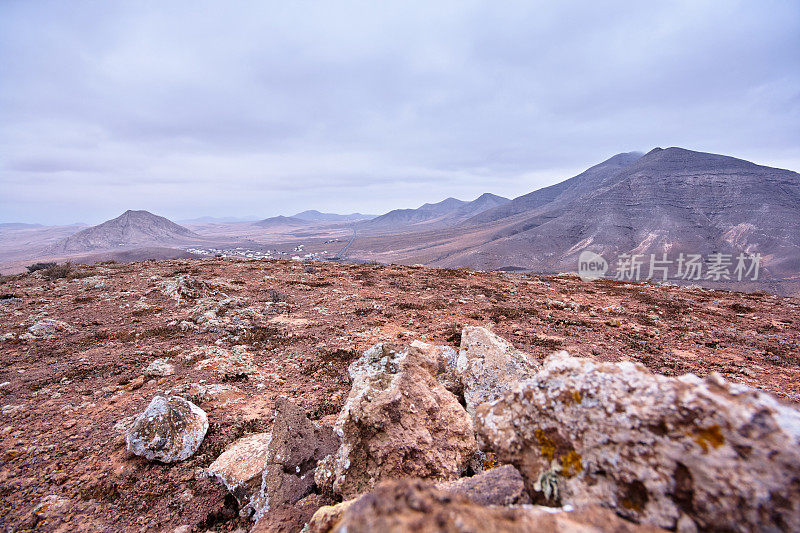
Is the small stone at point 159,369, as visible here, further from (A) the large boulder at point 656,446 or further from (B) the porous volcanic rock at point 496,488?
(A) the large boulder at point 656,446

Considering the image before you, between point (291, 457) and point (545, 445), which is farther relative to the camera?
point (291, 457)

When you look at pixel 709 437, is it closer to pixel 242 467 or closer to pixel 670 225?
pixel 242 467

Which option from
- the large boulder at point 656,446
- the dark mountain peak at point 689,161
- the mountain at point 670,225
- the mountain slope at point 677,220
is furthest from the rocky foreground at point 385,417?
the dark mountain peak at point 689,161

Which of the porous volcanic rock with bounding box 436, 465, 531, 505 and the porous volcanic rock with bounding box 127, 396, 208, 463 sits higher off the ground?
the porous volcanic rock with bounding box 436, 465, 531, 505

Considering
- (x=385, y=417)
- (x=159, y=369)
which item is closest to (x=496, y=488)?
(x=385, y=417)

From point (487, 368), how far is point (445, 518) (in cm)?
431

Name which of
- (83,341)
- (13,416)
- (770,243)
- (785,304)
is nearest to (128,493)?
(13,416)

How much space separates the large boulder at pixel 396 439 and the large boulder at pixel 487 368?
97 centimetres

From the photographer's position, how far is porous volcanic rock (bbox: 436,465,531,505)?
2.52m

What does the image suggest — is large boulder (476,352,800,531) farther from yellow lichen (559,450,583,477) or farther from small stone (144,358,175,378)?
small stone (144,358,175,378)

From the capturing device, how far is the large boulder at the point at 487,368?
5168 mm

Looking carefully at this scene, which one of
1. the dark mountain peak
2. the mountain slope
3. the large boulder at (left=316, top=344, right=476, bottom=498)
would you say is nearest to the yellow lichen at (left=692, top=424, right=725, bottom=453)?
the large boulder at (left=316, top=344, right=476, bottom=498)

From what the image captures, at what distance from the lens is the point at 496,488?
2.61 meters

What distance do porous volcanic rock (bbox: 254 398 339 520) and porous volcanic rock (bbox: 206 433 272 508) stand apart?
285 mm
